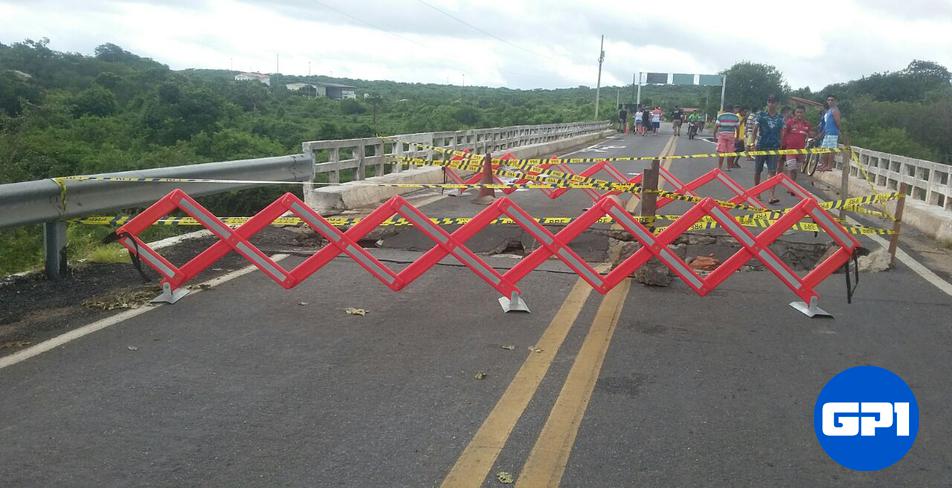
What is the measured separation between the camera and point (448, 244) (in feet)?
22.7

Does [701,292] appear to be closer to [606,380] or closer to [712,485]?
[606,380]

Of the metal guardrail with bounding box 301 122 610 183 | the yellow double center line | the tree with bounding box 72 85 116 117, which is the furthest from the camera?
the tree with bounding box 72 85 116 117

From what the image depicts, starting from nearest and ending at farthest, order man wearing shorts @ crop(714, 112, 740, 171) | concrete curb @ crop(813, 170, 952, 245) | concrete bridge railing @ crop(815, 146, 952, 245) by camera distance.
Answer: concrete curb @ crop(813, 170, 952, 245) → concrete bridge railing @ crop(815, 146, 952, 245) → man wearing shorts @ crop(714, 112, 740, 171)

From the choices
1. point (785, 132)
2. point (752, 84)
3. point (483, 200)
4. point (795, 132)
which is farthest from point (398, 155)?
point (752, 84)

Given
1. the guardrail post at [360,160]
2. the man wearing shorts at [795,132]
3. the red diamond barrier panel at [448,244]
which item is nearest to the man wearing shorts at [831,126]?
the man wearing shorts at [795,132]

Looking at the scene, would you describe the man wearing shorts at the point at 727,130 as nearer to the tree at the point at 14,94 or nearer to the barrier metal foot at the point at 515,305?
the barrier metal foot at the point at 515,305

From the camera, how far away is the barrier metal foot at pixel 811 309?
23.0 ft

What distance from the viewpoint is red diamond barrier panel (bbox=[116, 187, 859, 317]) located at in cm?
682

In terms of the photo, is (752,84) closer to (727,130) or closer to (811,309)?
(727,130)

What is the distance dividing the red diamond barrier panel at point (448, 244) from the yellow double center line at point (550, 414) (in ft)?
1.91

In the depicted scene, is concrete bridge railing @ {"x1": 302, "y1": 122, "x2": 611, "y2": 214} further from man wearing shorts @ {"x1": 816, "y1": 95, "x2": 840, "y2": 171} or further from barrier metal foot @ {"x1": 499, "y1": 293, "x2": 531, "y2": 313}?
man wearing shorts @ {"x1": 816, "y1": 95, "x2": 840, "y2": 171}

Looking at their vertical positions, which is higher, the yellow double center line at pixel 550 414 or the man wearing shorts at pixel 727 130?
the man wearing shorts at pixel 727 130

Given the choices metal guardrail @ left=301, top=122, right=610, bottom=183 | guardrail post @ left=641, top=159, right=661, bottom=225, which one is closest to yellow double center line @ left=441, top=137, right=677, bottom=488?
guardrail post @ left=641, top=159, right=661, bottom=225

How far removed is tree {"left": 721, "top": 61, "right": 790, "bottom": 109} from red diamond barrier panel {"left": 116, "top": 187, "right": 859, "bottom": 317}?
108562 millimetres
